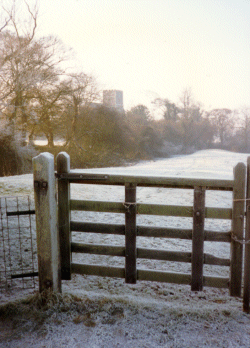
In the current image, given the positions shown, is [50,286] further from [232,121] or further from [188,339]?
[232,121]

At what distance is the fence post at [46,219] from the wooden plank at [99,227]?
0.24m

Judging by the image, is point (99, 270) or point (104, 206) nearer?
point (104, 206)

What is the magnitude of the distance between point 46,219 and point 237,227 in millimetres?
1967

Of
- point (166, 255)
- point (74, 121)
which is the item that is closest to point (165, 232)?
point (166, 255)

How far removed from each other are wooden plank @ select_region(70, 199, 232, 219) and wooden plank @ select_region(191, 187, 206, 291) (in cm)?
7

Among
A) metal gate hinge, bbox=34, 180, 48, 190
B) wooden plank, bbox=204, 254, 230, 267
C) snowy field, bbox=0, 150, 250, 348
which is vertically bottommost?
snowy field, bbox=0, 150, 250, 348

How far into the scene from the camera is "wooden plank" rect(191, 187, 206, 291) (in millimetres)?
3029

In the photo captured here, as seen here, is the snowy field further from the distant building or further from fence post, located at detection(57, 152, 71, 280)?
the distant building

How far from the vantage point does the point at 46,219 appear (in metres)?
3.09

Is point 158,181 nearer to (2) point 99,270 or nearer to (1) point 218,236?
(1) point 218,236

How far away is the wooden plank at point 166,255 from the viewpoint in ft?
10.4

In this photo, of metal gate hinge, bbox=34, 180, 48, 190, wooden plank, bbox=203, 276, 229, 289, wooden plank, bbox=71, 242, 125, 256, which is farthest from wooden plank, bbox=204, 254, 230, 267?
metal gate hinge, bbox=34, 180, 48, 190

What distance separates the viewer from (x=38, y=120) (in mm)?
26516

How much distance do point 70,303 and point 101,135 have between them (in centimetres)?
3022
